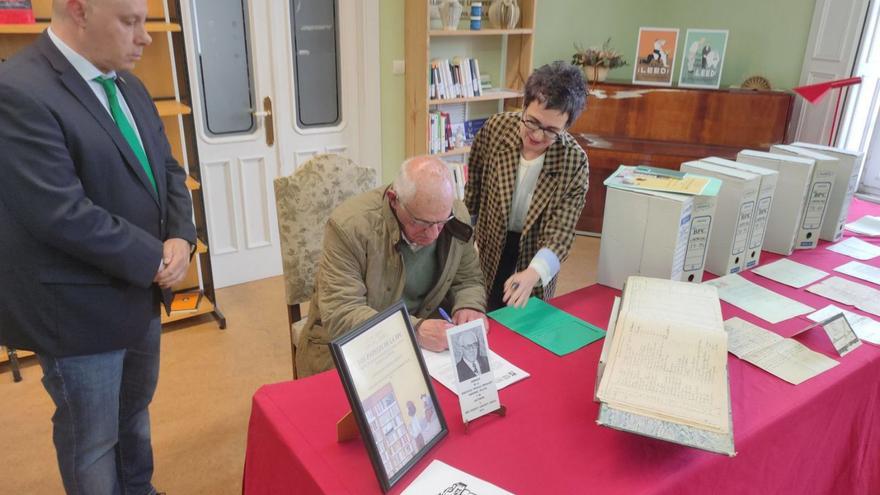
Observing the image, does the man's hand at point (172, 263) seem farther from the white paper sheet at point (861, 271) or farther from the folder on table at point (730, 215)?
the white paper sheet at point (861, 271)

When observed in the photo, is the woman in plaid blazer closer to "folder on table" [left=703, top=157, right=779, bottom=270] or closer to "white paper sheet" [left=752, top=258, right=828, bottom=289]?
"folder on table" [left=703, top=157, right=779, bottom=270]

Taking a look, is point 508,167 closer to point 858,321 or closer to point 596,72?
point 858,321

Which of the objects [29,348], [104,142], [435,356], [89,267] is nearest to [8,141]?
[104,142]

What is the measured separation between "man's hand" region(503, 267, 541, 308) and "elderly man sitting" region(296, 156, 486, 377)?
0.11m

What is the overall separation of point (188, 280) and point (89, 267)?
1.95 m

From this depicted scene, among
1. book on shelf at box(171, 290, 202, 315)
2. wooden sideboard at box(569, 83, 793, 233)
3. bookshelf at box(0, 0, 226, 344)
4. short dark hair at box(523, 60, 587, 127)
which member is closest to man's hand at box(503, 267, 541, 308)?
short dark hair at box(523, 60, 587, 127)

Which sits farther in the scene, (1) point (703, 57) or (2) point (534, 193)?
(1) point (703, 57)

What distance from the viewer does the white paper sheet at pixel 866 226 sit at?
243cm

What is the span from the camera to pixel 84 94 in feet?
4.65

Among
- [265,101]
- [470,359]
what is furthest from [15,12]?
[470,359]

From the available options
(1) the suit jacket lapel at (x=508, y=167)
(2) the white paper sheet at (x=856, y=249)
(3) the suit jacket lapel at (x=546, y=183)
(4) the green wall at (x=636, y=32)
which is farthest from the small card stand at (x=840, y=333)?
(4) the green wall at (x=636, y=32)

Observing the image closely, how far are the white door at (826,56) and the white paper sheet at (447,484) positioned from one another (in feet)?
12.2

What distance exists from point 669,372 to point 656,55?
3526mm

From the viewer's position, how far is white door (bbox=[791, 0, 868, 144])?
3.70m
